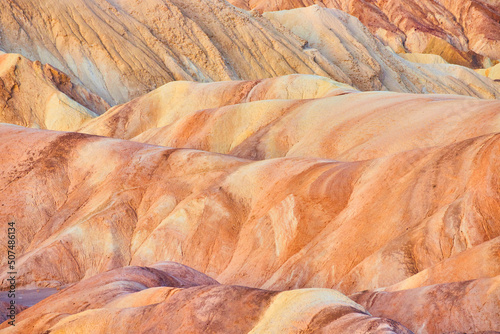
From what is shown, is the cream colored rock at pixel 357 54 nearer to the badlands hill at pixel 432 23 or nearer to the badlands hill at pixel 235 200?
the badlands hill at pixel 235 200

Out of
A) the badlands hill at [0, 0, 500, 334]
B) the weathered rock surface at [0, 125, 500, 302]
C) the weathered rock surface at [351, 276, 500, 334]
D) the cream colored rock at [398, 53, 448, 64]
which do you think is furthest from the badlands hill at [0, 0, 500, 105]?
the weathered rock surface at [351, 276, 500, 334]

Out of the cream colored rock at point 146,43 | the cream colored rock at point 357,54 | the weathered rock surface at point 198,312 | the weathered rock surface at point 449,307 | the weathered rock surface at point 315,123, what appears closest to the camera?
the weathered rock surface at point 198,312

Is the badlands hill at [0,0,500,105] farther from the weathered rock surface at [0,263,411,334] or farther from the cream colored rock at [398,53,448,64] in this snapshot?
the weathered rock surface at [0,263,411,334]

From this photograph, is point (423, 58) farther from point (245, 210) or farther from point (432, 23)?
point (245, 210)

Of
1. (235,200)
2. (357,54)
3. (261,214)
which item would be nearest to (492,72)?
(357,54)

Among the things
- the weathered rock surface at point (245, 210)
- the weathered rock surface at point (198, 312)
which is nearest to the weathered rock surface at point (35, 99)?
the weathered rock surface at point (245, 210)
